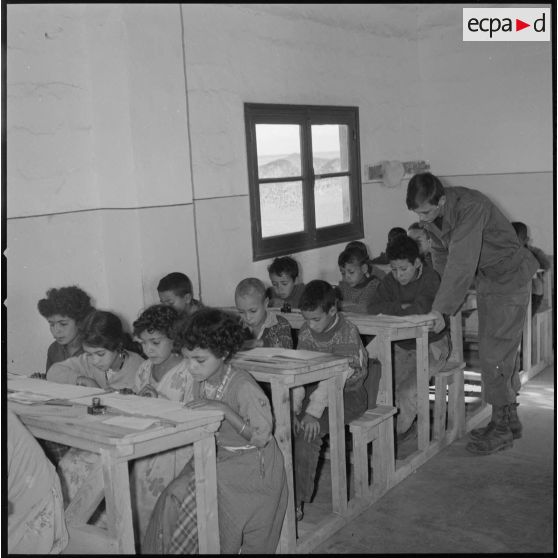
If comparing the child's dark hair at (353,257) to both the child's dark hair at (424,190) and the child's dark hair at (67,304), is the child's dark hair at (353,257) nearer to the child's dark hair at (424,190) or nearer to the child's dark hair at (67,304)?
the child's dark hair at (424,190)

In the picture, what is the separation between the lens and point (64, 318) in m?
3.91

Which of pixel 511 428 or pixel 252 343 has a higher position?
pixel 252 343

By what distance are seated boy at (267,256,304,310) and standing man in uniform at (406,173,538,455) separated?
3.71 feet

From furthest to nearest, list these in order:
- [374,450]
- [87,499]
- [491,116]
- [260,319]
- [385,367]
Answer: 1. [491,116]
2. [260,319]
3. [385,367]
4. [374,450]
5. [87,499]

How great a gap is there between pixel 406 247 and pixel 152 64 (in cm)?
182

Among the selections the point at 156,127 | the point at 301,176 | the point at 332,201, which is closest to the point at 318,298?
the point at 156,127

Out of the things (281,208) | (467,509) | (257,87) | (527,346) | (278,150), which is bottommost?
(467,509)

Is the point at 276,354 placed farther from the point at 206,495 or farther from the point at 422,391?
the point at 422,391

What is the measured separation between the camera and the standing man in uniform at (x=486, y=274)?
3.95 meters

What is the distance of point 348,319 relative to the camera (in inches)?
156

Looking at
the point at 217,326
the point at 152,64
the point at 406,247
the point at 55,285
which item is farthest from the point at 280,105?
the point at 217,326

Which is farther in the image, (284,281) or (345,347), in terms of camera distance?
(284,281)

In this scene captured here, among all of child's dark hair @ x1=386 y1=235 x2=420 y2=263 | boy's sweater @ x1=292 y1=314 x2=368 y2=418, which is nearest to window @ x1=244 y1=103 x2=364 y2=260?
child's dark hair @ x1=386 y1=235 x2=420 y2=263

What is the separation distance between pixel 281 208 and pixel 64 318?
232cm
